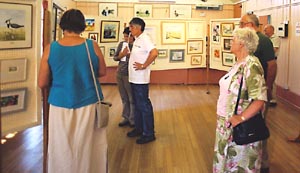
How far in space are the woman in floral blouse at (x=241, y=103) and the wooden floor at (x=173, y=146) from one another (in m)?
1.05

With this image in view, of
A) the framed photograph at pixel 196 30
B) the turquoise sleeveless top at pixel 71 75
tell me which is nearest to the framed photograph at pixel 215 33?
the framed photograph at pixel 196 30

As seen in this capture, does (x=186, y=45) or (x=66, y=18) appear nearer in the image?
(x=66, y=18)

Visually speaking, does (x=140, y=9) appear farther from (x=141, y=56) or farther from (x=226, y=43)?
(x=141, y=56)

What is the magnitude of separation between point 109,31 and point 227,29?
96.6 inches

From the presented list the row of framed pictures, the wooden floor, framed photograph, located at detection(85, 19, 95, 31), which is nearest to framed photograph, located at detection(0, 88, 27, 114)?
the wooden floor

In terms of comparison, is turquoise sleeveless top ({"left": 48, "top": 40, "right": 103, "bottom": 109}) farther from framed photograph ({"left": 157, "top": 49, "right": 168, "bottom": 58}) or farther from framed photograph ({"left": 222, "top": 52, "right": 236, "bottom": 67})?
framed photograph ({"left": 157, "top": 49, "right": 168, "bottom": 58})

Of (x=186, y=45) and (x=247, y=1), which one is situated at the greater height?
(x=247, y=1)


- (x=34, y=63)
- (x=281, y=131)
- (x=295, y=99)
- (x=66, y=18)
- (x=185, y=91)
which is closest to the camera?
(x=66, y=18)

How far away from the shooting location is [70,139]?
270 cm

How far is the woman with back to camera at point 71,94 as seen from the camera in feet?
8.47

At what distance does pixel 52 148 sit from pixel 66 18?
925mm

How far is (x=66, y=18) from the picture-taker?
8.46 ft

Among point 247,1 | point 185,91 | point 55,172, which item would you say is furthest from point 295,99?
point 55,172

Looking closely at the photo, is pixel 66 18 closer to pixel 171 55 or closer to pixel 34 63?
pixel 34 63
